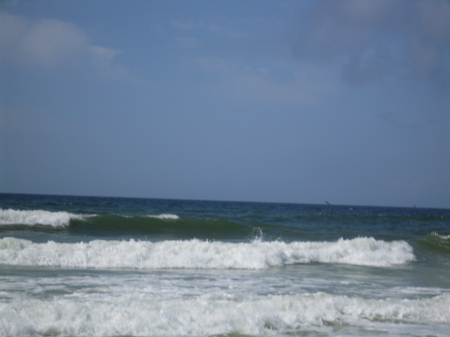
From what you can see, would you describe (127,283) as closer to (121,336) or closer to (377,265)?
(121,336)

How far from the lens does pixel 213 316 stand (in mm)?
6906

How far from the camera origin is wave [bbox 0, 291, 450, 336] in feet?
20.8

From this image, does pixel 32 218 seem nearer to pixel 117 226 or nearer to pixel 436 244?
pixel 117 226

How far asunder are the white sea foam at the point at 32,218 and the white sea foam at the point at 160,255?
10401 mm

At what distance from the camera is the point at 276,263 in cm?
1402

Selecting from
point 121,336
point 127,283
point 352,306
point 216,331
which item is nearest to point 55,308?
point 121,336

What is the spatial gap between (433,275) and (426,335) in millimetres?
7414

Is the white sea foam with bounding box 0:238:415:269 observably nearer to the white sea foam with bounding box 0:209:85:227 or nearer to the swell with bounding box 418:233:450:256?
the swell with bounding box 418:233:450:256

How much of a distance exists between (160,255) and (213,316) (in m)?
6.55

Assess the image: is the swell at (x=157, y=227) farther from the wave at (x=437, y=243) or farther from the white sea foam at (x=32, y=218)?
the wave at (x=437, y=243)

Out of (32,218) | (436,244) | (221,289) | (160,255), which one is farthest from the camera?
(32,218)

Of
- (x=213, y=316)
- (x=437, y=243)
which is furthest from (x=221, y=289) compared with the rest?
(x=437, y=243)

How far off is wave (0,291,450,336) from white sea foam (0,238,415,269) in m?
4.27

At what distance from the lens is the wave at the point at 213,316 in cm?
633
